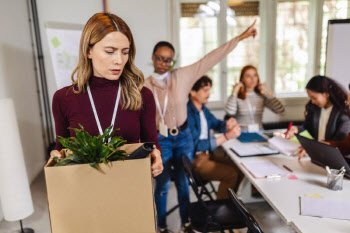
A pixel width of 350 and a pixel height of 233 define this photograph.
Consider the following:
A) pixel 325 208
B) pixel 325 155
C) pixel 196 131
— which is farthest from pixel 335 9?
pixel 325 208

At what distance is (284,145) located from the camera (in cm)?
245

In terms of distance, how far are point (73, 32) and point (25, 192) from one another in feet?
4.62

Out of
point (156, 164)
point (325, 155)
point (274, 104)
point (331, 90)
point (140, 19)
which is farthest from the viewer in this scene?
point (140, 19)

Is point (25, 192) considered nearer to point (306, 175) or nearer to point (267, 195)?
point (267, 195)

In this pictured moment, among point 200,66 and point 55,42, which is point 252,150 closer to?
point 200,66

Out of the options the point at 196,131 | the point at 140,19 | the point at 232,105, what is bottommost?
the point at 196,131

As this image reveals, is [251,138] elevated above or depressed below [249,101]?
below

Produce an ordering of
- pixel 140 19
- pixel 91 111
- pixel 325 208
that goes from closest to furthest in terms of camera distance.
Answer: pixel 91 111, pixel 325 208, pixel 140 19

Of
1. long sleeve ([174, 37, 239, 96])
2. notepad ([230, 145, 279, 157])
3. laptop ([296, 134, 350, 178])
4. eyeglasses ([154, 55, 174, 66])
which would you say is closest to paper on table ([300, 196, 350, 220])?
laptop ([296, 134, 350, 178])

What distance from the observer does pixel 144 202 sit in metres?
0.84

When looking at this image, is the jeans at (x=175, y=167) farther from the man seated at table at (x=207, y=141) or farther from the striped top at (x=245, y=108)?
the striped top at (x=245, y=108)

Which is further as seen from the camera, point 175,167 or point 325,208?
point 175,167

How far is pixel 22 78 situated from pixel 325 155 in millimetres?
3328

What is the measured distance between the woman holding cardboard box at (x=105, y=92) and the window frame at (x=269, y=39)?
319 cm
